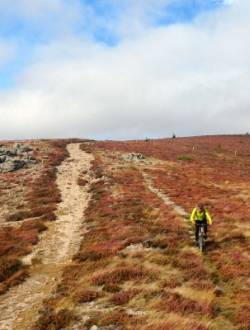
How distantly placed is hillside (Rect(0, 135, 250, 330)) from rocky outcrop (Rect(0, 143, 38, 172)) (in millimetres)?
5127

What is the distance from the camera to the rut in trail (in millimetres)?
14421

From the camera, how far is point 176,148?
286 feet

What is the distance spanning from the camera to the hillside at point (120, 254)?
546 inches

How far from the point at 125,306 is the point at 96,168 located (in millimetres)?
42672

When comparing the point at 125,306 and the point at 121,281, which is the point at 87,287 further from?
the point at 125,306

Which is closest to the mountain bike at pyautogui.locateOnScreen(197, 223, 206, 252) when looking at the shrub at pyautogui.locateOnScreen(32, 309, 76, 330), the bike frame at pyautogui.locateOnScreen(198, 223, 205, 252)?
the bike frame at pyautogui.locateOnScreen(198, 223, 205, 252)

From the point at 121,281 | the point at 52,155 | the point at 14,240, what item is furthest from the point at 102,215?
the point at 52,155

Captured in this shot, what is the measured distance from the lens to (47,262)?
20.7 metres

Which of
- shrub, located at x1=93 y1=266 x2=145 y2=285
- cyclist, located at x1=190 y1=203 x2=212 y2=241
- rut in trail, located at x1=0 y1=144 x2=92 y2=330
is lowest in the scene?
rut in trail, located at x1=0 y1=144 x2=92 y2=330

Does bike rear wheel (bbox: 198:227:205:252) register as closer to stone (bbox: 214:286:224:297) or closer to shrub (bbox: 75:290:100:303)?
stone (bbox: 214:286:224:297)

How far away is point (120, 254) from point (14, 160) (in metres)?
40.4

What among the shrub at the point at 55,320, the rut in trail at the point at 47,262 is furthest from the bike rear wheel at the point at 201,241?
the shrub at the point at 55,320

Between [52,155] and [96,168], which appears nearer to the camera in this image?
[96,168]

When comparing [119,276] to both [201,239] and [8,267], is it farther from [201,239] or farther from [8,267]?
[201,239]
